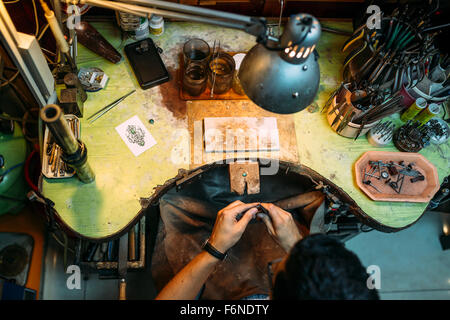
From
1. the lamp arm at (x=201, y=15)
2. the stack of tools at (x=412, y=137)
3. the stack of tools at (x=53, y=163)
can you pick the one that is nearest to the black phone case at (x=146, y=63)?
the stack of tools at (x=53, y=163)

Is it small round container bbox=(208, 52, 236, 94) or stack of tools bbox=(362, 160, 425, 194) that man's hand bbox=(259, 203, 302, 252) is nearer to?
stack of tools bbox=(362, 160, 425, 194)

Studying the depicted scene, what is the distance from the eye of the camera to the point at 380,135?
176 centimetres

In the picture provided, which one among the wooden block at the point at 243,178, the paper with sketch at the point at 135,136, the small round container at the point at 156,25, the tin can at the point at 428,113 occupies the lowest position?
the wooden block at the point at 243,178

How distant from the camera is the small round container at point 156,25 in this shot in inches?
72.3

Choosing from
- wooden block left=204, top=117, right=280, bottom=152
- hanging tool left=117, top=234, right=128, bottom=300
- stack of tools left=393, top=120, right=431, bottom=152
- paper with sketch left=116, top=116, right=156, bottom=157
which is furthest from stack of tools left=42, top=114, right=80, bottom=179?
stack of tools left=393, top=120, right=431, bottom=152

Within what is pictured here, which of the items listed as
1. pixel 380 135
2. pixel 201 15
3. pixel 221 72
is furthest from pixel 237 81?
pixel 380 135

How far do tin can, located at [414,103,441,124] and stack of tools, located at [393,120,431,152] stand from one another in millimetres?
27

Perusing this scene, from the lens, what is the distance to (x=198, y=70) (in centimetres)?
176

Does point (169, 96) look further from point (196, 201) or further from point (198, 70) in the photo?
point (196, 201)

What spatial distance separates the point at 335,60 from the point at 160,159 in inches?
48.4

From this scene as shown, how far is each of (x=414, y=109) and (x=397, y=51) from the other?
334 mm

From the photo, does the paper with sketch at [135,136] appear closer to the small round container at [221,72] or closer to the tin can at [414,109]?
the small round container at [221,72]

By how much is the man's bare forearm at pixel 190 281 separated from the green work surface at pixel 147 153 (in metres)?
0.37
